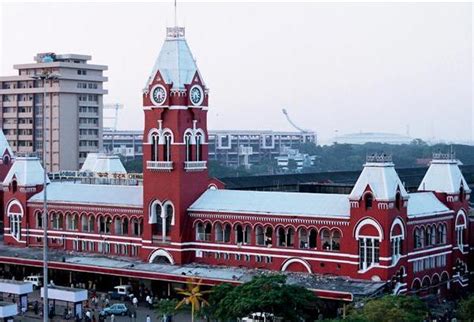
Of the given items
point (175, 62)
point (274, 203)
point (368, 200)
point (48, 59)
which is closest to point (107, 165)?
point (175, 62)

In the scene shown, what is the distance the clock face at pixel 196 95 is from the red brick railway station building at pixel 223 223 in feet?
0.25

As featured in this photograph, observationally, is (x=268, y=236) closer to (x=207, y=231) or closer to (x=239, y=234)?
(x=239, y=234)

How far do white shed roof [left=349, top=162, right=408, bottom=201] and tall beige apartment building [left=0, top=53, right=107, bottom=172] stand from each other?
216 feet

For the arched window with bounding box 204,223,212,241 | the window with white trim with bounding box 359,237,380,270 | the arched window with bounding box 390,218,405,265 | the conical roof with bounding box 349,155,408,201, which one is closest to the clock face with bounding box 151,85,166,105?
the arched window with bounding box 204,223,212,241

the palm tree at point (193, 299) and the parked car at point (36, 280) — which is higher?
the palm tree at point (193, 299)

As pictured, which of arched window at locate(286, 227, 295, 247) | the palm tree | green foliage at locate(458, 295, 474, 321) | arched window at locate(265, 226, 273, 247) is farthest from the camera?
arched window at locate(265, 226, 273, 247)

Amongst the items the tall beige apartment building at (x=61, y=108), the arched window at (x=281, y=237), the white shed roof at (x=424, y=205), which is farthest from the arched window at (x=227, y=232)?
the tall beige apartment building at (x=61, y=108)

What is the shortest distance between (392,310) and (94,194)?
26534 millimetres

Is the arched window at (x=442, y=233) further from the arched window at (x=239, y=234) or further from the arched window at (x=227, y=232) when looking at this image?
the arched window at (x=227, y=232)

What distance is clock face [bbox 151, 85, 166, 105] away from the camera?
54688 mm

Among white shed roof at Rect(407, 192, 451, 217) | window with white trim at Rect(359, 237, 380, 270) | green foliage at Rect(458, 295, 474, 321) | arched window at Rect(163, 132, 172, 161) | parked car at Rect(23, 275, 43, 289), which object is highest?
arched window at Rect(163, 132, 172, 161)

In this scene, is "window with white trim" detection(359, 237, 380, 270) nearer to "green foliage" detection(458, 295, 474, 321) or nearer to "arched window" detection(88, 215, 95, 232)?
"green foliage" detection(458, 295, 474, 321)

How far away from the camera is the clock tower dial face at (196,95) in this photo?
55.0 meters

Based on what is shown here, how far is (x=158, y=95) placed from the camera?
5494 cm
